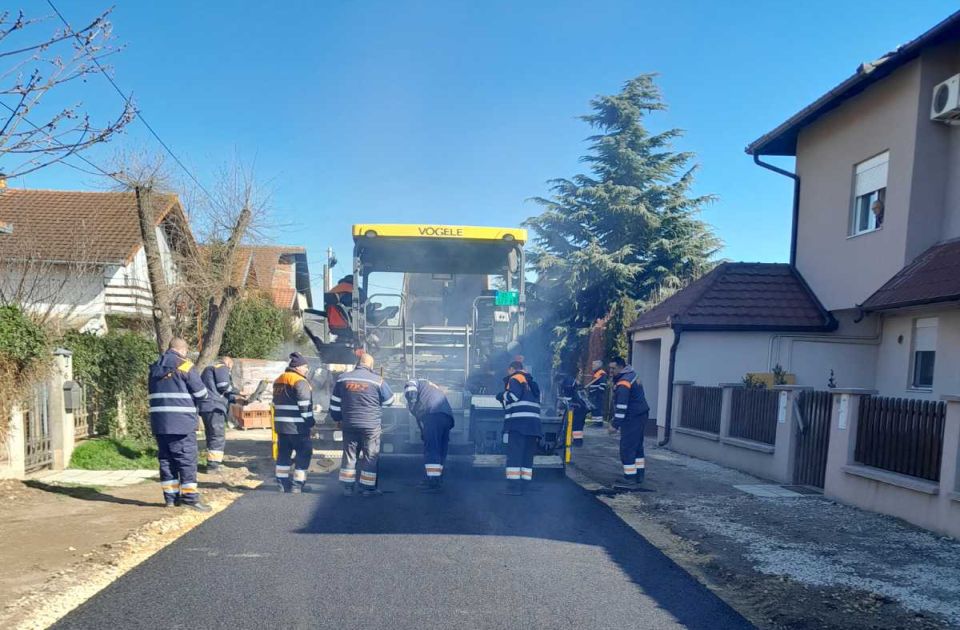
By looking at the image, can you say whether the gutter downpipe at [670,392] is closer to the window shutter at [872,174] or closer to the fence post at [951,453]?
the window shutter at [872,174]

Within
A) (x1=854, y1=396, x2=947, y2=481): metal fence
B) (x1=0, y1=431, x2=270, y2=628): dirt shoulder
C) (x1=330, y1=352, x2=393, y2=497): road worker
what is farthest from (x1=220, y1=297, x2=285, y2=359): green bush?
(x1=854, y1=396, x2=947, y2=481): metal fence

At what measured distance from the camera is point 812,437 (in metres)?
9.63

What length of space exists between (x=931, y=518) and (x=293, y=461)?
690cm

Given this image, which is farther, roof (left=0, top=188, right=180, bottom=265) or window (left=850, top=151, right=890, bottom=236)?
roof (left=0, top=188, right=180, bottom=265)

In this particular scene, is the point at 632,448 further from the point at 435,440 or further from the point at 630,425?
the point at 435,440

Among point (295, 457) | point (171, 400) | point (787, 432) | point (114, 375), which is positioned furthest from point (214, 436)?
point (787, 432)

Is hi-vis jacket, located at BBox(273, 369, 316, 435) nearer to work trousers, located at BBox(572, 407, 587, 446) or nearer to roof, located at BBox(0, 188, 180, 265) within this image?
work trousers, located at BBox(572, 407, 587, 446)

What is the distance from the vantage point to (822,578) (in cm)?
564

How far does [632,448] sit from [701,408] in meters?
4.02

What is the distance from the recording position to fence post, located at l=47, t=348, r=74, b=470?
356 inches

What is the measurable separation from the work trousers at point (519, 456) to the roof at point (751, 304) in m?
6.23

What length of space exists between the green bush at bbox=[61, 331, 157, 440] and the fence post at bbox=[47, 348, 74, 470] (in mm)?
A: 902

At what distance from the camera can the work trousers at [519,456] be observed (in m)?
8.58

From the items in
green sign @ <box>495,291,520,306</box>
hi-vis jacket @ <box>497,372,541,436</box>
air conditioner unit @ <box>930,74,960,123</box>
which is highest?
air conditioner unit @ <box>930,74,960,123</box>
